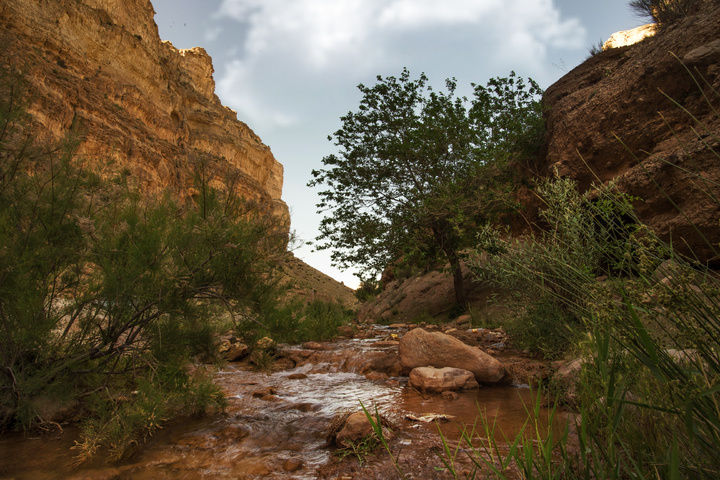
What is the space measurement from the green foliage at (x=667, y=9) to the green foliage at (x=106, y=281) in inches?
488

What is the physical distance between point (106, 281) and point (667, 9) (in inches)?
592

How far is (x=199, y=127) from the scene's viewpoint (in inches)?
2167

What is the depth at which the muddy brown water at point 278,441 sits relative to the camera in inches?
103

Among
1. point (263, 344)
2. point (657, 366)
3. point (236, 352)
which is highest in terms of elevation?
point (657, 366)

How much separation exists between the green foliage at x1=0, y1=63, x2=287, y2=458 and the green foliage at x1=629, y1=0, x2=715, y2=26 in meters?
12.4

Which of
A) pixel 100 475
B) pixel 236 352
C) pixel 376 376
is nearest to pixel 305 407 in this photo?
pixel 376 376

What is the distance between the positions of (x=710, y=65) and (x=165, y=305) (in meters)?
10.1

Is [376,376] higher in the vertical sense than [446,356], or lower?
lower

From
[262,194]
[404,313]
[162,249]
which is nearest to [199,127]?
[262,194]

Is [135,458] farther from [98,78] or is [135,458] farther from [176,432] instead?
[98,78]

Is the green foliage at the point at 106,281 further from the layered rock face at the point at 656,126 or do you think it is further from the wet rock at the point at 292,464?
the layered rock face at the point at 656,126

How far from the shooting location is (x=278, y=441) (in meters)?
3.30

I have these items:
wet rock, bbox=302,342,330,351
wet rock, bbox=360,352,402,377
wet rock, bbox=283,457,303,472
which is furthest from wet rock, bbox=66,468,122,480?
wet rock, bbox=302,342,330,351

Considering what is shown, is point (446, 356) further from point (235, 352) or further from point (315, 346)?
point (235, 352)
